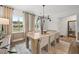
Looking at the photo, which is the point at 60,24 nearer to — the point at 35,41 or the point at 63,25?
the point at 63,25

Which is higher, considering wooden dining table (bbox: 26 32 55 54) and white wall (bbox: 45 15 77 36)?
white wall (bbox: 45 15 77 36)

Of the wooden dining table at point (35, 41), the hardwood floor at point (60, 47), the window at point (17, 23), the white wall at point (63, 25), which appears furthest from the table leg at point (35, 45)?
the white wall at point (63, 25)

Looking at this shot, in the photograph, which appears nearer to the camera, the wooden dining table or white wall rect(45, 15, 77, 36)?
the wooden dining table

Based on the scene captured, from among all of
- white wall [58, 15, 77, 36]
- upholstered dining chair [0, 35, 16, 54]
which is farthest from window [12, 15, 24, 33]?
white wall [58, 15, 77, 36]

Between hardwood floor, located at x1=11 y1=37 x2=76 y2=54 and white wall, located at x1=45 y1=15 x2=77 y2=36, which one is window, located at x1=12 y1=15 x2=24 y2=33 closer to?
hardwood floor, located at x1=11 y1=37 x2=76 y2=54

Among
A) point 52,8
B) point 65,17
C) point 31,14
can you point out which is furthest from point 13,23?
point 65,17

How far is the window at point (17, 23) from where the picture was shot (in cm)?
157

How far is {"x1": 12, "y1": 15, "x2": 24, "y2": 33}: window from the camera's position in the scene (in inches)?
61.8

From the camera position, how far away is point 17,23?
159cm

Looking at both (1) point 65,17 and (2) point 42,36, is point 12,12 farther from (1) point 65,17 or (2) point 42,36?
(1) point 65,17

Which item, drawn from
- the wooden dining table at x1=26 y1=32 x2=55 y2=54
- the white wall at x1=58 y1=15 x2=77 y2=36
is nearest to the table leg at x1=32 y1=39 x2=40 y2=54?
the wooden dining table at x1=26 y1=32 x2=55 y2=54

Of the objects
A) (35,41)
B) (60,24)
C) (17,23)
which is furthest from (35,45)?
(60,24)

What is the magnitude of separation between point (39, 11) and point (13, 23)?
46 cm
